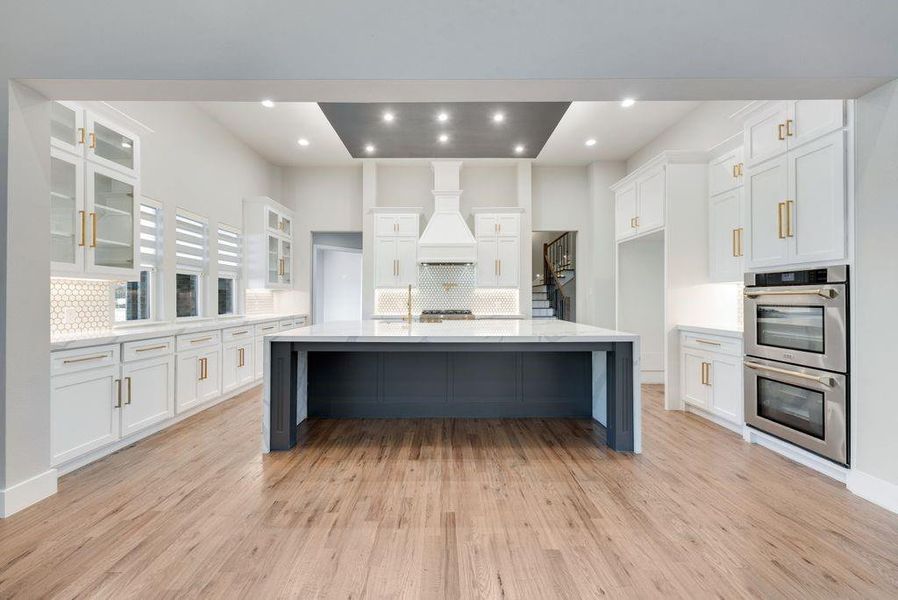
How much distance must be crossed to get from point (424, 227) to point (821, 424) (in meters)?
5.50

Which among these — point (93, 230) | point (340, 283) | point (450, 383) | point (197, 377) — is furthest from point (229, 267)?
point (450, 383)

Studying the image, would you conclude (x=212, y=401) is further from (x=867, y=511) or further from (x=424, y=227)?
(x=867, y=511)

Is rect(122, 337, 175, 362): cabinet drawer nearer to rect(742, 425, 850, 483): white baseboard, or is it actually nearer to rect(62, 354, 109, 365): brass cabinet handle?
rect(62, 354, 109, 365): brass cabinet handle

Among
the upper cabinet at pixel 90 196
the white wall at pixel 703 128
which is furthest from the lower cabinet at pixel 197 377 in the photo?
the white wall at pixel 703 128

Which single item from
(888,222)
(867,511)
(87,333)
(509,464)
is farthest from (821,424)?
(87,333)

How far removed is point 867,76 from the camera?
228 cm

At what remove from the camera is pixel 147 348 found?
139 inches

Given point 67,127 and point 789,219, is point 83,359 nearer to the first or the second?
point 67,127

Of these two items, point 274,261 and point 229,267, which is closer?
point 229,267

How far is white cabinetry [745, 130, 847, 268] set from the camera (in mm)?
2662

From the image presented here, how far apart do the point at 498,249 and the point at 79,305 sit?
510cm

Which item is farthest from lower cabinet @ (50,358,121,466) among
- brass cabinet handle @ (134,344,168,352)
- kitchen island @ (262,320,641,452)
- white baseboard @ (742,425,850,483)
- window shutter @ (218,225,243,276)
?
white baseboard @ (742,425,850,483)

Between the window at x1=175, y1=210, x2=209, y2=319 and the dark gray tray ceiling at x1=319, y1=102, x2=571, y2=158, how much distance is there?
6.68 feet

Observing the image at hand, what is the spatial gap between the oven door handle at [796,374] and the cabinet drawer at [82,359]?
15.9ft
